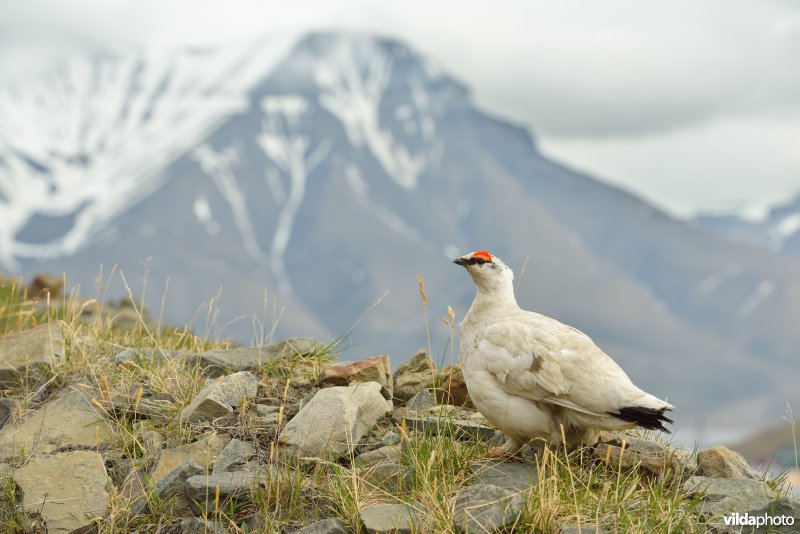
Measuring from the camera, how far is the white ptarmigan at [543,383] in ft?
27.0

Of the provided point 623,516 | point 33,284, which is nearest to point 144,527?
point 623,516

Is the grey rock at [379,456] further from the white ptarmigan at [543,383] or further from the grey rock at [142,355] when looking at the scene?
the grey rock at [142,355]

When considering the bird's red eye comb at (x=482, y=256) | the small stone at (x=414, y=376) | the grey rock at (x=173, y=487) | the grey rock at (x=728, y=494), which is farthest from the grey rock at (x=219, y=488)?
the grey rock at (x=728, y=494)

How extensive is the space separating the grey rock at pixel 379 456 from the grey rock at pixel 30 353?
4.15 metres

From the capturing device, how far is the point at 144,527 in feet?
28.1

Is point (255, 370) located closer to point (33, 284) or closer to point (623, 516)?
point (623, 516)

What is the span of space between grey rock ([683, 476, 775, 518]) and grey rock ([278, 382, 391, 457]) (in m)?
3.01

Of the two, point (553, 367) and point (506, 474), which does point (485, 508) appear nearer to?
point (506, 474)

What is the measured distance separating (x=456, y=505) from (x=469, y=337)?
5.82 ft

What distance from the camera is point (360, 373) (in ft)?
35.0

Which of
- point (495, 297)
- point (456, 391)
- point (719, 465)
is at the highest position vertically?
point (495, 297)

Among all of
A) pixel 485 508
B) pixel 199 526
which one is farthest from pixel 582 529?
pixel 199 526

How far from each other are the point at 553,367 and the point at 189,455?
3.50 meters

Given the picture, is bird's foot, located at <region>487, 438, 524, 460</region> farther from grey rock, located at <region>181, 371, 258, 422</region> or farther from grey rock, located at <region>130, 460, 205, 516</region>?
grey rock, located at <region>130, 460, 205, 516</region>
